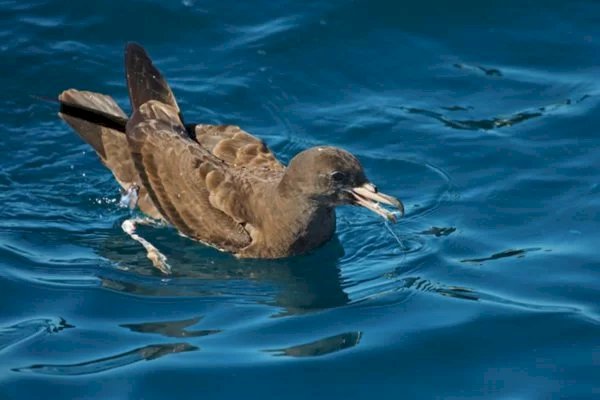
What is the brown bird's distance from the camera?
7.82 m

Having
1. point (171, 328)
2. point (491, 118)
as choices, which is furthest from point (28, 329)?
point (491, 118)

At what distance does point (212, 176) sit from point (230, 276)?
29.4 inches

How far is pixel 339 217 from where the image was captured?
29.1 ft

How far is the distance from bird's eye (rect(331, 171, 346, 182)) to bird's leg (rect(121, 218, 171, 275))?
1.23 metres

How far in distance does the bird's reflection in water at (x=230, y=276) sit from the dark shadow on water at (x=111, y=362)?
2.16ft

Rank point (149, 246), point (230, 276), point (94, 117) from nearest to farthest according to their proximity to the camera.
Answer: point (230, 276) < point (149, 246) < point (94, 117)

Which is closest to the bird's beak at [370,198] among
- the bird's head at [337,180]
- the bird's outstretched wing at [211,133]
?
the bird's head at [337,180]

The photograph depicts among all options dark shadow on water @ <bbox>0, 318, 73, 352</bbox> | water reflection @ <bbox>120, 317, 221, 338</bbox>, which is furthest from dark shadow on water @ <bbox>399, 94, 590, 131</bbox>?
dark shadow on water @ <bbox>0, 318, 73, 352</bbox>

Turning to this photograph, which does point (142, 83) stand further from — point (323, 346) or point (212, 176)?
point (323, 346)

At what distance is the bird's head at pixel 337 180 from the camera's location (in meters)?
7.68

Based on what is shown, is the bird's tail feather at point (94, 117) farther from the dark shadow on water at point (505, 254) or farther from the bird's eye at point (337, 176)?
the dark shadow on water at point (505, 254)

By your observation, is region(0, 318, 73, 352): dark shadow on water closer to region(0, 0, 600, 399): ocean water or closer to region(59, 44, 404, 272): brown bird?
region(0, 0, 600, 399): ocean water

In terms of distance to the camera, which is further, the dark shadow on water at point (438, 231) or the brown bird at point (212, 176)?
the dark shadow on water at point (438, 231)

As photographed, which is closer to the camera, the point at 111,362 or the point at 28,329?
the point at 111,362
